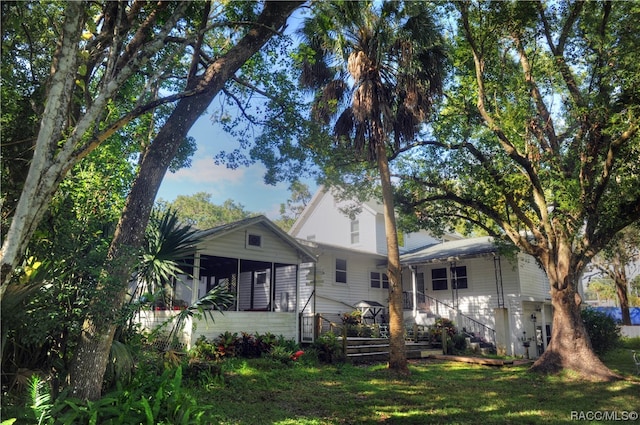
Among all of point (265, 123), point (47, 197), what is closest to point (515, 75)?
point (265, 123)

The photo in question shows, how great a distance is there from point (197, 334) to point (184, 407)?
22.9 ft

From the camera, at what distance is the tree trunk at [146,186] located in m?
5.66

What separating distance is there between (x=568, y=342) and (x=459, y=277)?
27.5 feet

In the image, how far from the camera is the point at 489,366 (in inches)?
572

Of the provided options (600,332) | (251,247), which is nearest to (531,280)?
(600,332)

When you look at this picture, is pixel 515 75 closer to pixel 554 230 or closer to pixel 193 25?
pixel 554 230

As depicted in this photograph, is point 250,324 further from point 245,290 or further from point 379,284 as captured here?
point 379,284

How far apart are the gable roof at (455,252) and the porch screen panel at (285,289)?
575 centimetres

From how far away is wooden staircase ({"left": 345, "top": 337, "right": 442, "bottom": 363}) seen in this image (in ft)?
46.8

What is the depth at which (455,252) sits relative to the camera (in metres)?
20.5

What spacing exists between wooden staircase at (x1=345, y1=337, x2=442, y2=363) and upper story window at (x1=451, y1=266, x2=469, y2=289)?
16.5ft

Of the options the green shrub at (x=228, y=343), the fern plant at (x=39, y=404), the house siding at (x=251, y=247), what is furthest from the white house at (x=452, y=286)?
the fern plant at (x=39, y=404)

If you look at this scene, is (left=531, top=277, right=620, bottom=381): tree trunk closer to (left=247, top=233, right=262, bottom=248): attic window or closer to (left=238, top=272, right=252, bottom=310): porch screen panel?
(left=247, top=233, right=262, bottom=248): attic window

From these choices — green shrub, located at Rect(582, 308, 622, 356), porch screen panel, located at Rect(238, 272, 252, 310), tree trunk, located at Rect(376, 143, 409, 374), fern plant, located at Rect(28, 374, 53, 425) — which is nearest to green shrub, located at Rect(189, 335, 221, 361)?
tree trunk, located at Rect(376, 143, 409, 374)
